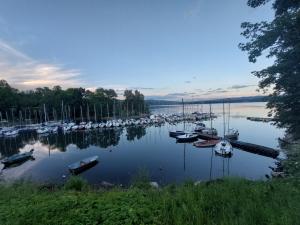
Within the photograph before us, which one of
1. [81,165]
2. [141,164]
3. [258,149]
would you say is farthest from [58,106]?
[258,149]

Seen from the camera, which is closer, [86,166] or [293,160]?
[293,160]

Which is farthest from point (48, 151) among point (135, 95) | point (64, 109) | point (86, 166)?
point (135, 95)

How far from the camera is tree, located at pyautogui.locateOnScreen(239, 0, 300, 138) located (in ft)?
29.6

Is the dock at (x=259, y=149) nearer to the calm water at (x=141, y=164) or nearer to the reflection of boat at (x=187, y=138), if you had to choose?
the calm water at (x=141, y=164)

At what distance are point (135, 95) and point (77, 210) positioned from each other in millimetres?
112622

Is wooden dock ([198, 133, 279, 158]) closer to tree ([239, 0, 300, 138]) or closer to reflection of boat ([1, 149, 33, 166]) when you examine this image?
tree ([239, 0, 300, 138])

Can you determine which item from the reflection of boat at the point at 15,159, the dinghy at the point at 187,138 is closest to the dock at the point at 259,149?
the dinghy at the point at 187,138

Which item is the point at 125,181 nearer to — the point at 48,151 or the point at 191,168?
the point at 191,168

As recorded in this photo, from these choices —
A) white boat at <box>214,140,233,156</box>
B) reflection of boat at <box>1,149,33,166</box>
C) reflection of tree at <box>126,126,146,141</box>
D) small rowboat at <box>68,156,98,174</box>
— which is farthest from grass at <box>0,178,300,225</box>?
reflection of tree at <box>126,126,146,141</box>

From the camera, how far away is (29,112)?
88250mm

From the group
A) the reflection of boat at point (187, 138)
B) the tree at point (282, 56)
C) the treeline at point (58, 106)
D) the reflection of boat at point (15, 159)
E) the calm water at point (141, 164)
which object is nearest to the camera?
the tree at point (282, 56)

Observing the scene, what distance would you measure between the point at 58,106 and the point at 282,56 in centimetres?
9325

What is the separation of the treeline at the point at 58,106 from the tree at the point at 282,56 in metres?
84.0

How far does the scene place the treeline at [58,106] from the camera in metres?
84.9
